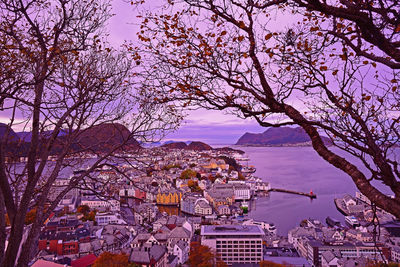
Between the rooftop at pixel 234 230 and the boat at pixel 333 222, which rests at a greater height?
the rooftop at pixel 234 230

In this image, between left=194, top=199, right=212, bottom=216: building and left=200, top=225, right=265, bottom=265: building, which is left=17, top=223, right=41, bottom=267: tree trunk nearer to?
left=200, top=225, right=265, bottom=265: building

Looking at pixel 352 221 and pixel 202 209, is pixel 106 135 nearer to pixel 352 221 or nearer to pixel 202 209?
pixel 352 221

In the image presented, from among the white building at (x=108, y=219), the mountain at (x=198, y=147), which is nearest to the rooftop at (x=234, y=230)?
the white building at (x=108, y=219)

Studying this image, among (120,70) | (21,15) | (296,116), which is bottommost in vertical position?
(296,116)

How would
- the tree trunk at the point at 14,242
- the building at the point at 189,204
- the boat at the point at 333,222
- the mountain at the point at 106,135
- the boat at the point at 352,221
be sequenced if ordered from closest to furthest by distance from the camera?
the tree trunk at the point at 14,242
the mountain at the point at 106,135
the boat at the point at 333,222
the boat at the point at 352,221
the building at the point at 189,204

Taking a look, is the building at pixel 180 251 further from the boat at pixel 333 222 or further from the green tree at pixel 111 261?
the boat at pixel 333 222

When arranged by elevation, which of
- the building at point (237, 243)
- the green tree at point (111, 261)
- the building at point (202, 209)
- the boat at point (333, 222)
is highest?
the green tree at point (111, 261)

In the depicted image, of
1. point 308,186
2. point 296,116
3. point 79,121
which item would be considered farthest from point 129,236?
point 308,186

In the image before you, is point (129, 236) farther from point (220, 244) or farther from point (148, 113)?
point (148, 113)

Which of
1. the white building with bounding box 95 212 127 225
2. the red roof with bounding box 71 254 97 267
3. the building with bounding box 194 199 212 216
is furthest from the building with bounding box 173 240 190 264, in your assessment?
the building with bounding box 194 199 212 216

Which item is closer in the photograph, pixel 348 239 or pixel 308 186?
pixel 348 239
